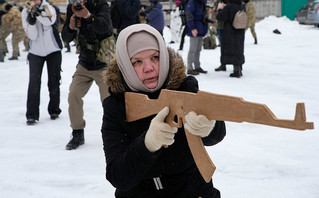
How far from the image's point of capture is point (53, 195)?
2.91 meters

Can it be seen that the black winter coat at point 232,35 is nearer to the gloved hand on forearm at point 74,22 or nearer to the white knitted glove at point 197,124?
the gloved hand on forearm at point 74,22

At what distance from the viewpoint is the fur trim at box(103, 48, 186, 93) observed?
1686 mm

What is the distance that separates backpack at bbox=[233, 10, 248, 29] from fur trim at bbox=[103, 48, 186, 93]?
17.8 ft

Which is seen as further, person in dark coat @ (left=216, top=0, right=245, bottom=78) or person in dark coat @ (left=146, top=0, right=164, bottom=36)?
person in dark coat @ (left=146, top=0, right=164, bottom=36)

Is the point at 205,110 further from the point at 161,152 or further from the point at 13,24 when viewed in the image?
the point at 13,24

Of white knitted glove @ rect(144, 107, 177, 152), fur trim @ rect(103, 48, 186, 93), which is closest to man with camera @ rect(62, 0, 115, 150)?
fur trim @ rect(103, 48, 186, 93)

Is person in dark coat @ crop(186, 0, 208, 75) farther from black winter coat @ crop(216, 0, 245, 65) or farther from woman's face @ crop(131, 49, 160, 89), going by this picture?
woman's face @ crop(131, 49, 160, 89)

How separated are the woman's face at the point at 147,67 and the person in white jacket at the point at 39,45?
3.48m

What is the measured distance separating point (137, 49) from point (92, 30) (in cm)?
217

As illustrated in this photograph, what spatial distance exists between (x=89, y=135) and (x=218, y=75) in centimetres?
394

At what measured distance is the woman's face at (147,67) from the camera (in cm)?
162

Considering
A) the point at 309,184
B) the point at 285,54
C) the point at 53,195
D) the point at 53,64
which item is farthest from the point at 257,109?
the point at 285,54

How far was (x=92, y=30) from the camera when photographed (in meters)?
3.69

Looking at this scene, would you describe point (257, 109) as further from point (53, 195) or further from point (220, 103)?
point (53, 195)
